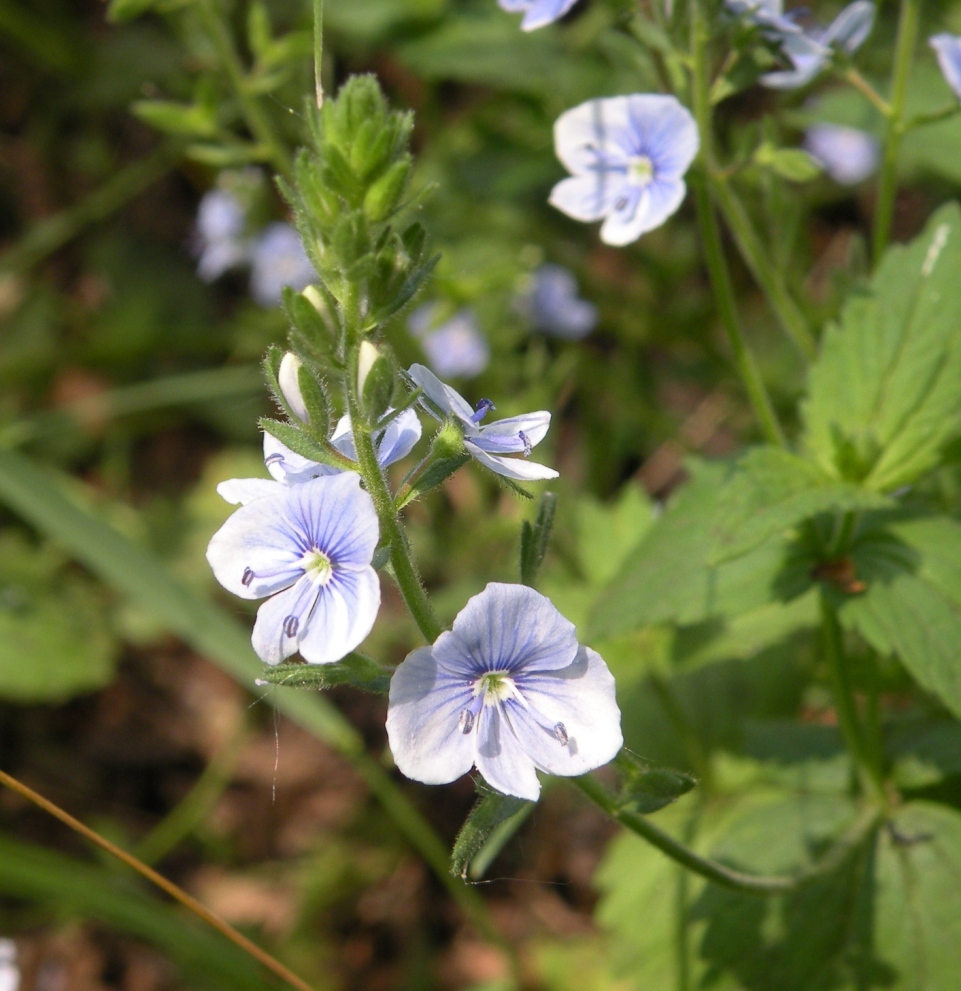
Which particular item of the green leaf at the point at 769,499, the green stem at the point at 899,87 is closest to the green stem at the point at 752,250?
the green stem at the point at 899,87

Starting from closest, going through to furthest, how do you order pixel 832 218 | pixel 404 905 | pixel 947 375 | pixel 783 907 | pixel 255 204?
1. pixel 947 375
2. pixel 783 907
3. pixel 404 905
4. pixel 255 204
5. pixel 832 218

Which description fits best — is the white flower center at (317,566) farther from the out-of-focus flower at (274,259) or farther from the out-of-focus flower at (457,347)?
the out-of-focus flower at (274,259)

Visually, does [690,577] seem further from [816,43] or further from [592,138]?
[816,43]

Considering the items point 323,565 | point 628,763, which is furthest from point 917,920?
point 323,565

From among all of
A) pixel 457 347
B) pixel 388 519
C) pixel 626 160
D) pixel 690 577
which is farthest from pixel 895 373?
pixel 457 347

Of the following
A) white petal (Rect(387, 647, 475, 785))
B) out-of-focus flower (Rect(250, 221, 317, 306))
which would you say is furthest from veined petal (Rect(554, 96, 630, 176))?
out-of-focus flower (Rect(250, 221, 317, 306))

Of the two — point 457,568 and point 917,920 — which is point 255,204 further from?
point 917,920
